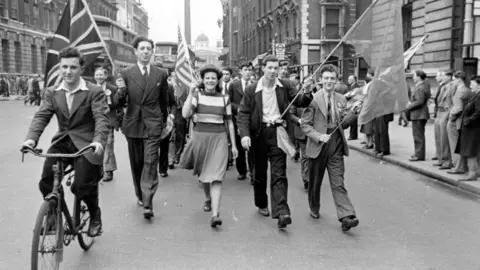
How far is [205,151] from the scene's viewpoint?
20.8 ft

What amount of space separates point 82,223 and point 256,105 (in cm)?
246

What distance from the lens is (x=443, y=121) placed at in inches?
405

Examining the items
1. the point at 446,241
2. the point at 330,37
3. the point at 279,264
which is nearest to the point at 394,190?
the point at 446,241

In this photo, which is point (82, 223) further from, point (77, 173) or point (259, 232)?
point (259, 232)

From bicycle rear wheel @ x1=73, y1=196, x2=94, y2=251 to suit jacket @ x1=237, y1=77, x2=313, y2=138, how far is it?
201 cm

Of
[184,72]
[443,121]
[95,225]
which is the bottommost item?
[95,225]

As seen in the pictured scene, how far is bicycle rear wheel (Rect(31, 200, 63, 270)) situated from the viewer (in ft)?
12.6

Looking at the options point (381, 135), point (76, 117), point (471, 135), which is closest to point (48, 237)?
point (76, 117)

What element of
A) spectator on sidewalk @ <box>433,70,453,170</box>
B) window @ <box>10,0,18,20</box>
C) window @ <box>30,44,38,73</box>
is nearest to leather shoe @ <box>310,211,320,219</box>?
spectator on sidewalk @ <box>433,70,453,170</box>

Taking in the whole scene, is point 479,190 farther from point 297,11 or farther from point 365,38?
point 297,11

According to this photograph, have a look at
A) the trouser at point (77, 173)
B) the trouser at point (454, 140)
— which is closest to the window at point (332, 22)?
the trouser at point (454, 140)

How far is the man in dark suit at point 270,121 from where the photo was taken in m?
6.15

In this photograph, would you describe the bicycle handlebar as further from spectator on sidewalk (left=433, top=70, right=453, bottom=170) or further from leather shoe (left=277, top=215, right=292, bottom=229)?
spectator on sidewalk (left=433, top=70, right=453, bottom=170)

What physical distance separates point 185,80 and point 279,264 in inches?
173
